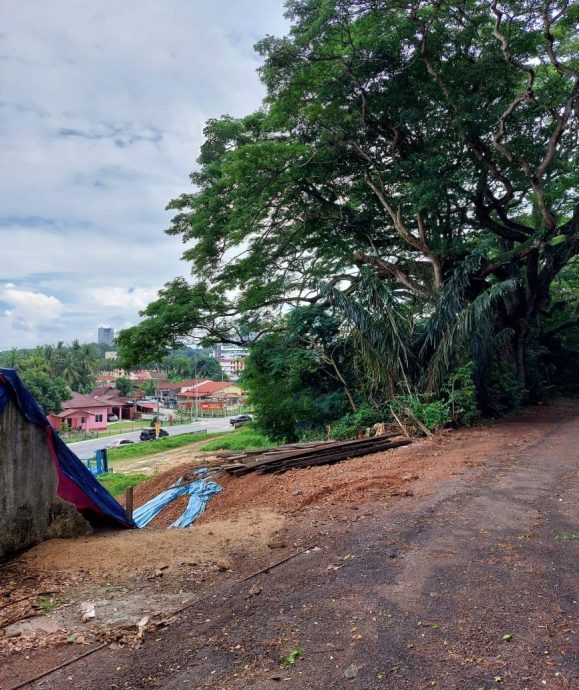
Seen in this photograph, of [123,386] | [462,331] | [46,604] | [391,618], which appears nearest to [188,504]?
[46,604]

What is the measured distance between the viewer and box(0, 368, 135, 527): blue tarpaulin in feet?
13.7

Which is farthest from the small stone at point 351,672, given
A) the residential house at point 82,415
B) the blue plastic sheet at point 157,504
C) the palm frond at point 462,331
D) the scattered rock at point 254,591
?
the residential house at point 82,415

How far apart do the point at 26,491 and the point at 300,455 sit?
4653 millimetres

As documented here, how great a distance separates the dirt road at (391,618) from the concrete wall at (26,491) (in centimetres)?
182

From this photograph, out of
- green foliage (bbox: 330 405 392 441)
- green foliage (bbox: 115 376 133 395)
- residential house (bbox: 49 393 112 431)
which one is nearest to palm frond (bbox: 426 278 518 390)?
green foliage (bbox: 330 405 392 441)

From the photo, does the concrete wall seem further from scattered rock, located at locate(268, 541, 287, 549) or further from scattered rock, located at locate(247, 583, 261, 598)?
scattered rock, located at locate(247, 583, 261, 598)

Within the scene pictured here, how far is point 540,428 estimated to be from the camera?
10.6 m

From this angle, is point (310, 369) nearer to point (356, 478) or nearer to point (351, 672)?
point (356, 478)

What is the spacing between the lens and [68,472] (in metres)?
4.80

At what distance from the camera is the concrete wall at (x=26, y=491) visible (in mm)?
4074

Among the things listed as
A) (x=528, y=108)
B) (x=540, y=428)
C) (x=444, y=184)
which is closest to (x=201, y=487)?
(x=540, y=428)

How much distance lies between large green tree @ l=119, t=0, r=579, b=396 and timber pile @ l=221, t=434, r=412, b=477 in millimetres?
2450

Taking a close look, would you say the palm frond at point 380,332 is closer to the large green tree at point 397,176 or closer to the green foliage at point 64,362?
the large green tree at point 397,176

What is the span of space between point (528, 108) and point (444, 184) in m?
2.72
